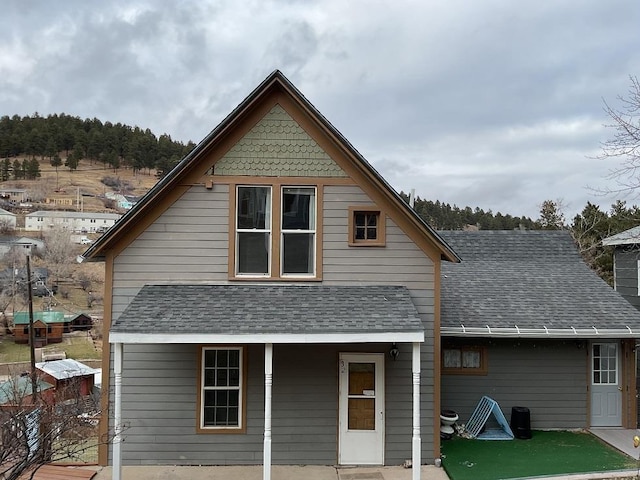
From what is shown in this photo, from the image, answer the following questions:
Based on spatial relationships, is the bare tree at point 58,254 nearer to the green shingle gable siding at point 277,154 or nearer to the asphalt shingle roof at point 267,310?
the asphalt shingle roof at point 267,310

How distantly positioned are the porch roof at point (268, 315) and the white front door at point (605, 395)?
5.53 m

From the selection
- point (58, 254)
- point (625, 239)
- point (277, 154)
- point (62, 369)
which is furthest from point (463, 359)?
point (58, 254)

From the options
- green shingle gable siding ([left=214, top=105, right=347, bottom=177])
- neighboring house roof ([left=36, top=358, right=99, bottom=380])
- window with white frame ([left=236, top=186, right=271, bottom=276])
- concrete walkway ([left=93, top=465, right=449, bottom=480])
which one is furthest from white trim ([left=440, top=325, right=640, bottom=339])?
neighboring house roof ([left=36, top=358, right=99, bottom=380])

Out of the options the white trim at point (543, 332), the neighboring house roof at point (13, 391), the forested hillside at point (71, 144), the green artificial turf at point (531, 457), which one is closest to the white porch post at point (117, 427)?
the neighboring house roof at point (13, 391)

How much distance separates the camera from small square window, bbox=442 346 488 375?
11.0m

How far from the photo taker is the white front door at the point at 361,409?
28.6 ft

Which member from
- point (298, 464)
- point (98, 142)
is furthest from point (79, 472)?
point (98, 142)

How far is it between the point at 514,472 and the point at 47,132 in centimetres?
9804

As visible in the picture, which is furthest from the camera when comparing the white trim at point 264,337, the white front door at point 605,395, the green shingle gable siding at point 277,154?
the white front door at point 605,395

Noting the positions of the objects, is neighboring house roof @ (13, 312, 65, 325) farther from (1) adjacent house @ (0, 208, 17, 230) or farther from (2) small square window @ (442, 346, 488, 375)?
(1) adjacent house @ (0, 208, 17, 230)

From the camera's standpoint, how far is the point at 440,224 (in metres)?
46.0

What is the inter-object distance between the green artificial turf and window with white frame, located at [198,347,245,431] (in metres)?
3.84

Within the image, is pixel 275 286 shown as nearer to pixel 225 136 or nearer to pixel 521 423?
pixel 225 136

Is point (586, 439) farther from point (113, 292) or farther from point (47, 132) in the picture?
point (47, 132)
